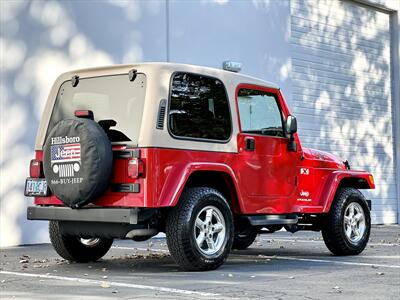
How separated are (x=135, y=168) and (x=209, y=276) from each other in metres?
1.26

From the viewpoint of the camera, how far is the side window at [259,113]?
28.6 ft

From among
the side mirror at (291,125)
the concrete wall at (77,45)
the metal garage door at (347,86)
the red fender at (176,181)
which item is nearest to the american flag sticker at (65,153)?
the red fender at (176,181)

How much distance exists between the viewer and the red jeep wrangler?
24.8ft

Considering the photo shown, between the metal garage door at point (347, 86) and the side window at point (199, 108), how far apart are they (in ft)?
30.4

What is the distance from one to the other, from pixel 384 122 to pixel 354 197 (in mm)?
10844

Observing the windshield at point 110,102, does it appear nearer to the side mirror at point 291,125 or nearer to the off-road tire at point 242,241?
the side mirror at point 291,125

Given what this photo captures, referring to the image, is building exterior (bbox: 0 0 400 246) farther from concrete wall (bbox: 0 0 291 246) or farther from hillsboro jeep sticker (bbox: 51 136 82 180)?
hillsboro jeep sticker (bbox: 51 136 82 180)

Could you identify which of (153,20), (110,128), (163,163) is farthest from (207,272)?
(153,20)

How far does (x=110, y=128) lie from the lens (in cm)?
786

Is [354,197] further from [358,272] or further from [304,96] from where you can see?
[304,96]

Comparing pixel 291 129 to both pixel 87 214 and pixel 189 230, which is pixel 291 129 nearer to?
pixel 189 230

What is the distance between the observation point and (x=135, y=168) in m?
7.48

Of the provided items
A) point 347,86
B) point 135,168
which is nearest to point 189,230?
point 135,168

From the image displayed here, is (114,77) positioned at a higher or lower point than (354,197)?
higher
